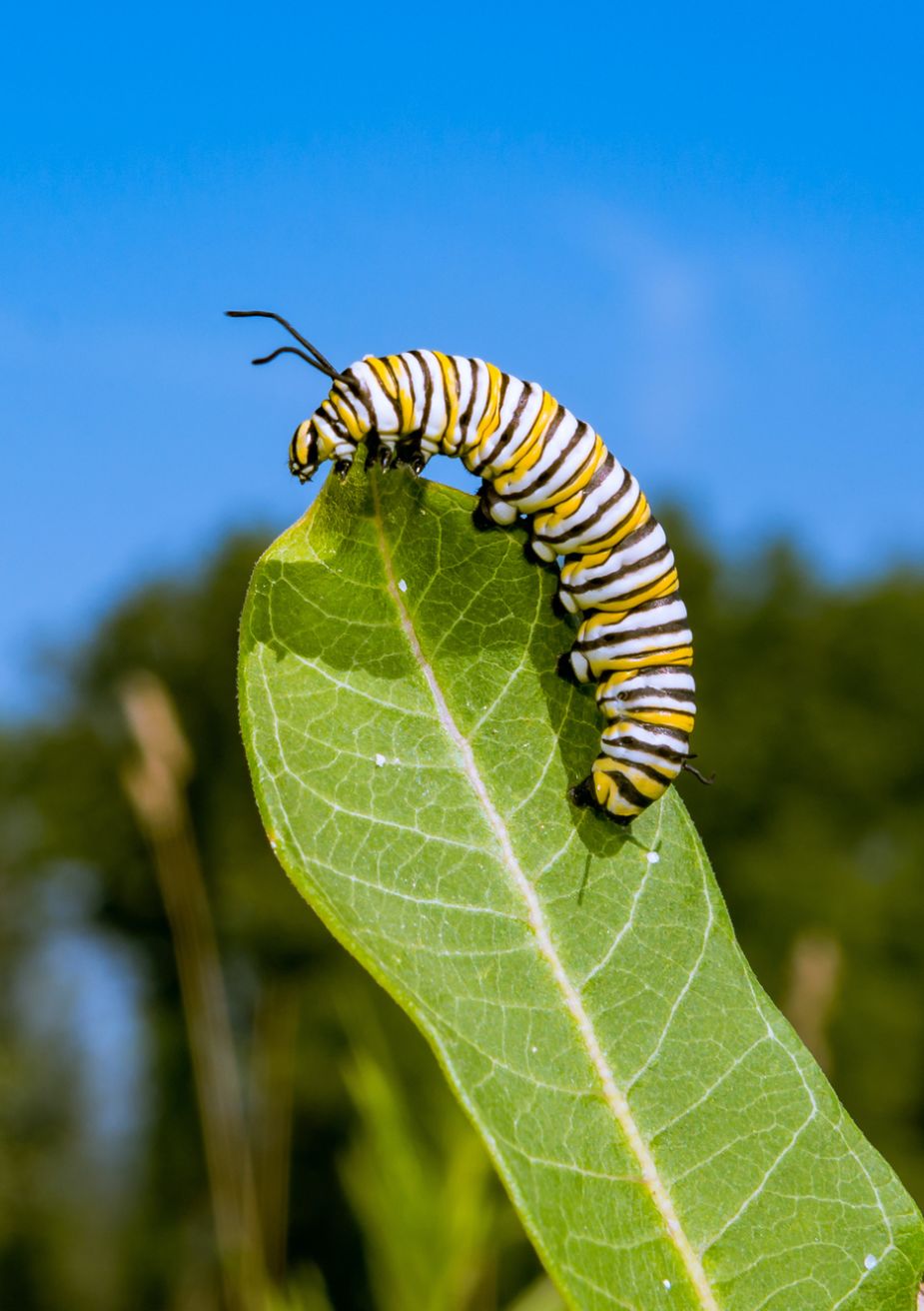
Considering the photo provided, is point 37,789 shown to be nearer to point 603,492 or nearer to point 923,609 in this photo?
point 923,609

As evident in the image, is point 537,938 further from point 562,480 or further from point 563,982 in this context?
point 562,480

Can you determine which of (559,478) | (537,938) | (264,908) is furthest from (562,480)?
(264,908)

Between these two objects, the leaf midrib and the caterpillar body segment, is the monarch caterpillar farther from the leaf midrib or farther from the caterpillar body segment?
the leaf midrib

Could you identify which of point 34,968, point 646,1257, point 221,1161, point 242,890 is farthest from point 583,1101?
point 34,968

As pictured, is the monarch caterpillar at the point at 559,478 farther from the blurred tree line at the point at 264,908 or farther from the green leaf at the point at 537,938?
the blurred tree line at the point at 264,908

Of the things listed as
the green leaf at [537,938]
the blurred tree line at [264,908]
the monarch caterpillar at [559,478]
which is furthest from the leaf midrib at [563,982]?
the blurred tree line at [264,908]

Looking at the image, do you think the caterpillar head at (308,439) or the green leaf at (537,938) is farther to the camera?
the caterpillar head at (308,439)

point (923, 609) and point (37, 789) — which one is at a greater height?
point (923, 609)
